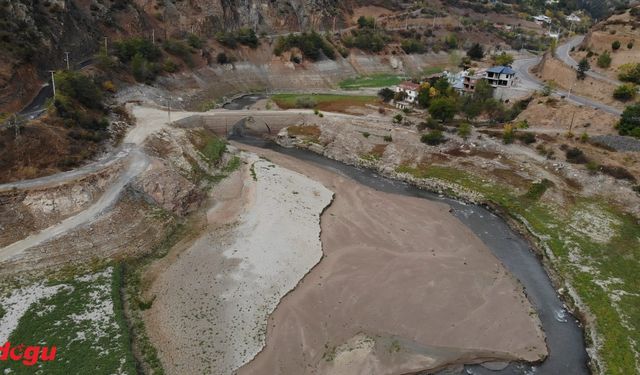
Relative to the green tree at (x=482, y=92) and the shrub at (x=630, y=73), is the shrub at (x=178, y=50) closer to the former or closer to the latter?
the green tree at (x=482, y=92)

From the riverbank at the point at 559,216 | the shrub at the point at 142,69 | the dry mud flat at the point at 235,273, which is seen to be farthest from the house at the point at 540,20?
the dry mud flat at the point at 235,273

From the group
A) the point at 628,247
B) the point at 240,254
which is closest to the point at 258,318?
the point at 240,254

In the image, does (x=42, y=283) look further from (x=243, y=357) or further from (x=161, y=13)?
(x=161, y=13)

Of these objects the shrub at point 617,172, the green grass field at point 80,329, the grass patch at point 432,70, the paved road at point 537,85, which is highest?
the paved road at point 537,85

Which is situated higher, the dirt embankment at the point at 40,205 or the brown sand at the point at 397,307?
the dirt embankment at the point at 40,205

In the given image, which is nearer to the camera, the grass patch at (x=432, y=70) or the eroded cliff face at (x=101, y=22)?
the eroded cliff face at (x=101, y=22)

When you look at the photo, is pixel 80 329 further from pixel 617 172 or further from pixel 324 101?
pixel 324 101
